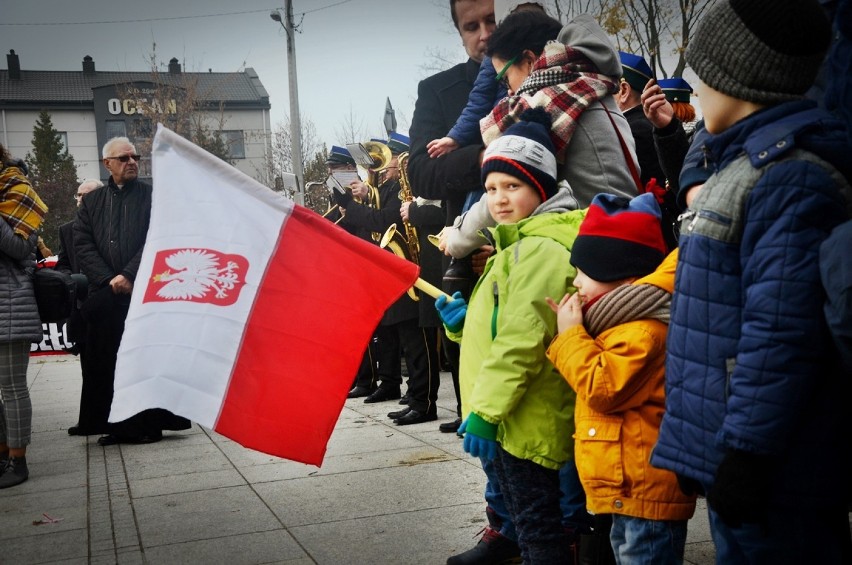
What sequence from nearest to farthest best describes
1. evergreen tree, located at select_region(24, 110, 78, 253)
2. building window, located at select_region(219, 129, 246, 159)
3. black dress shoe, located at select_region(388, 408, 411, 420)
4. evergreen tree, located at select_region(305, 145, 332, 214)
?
black dress shoe, located at select_region(388, 408, 411, 420) < evergreen tree, located at select_region(305, 145, 332, 214) < evergreen tree, located at select_region(24, 110, 78, 253) < building window, located at select_region(219, 129, 246, 159)

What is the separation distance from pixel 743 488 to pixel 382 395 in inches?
307

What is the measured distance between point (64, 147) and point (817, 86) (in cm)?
6180

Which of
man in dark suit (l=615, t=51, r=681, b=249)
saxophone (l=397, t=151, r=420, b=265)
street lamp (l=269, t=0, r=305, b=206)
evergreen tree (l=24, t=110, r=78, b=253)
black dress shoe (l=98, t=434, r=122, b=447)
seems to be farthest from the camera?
evergreen tree (l=24, t=110, r=78, b=253)

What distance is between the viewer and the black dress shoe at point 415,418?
8.13 metres

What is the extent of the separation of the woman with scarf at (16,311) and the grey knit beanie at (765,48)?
17.8 feet

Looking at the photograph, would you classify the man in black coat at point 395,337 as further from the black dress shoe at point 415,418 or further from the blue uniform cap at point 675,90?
the blue uniform cap at point 675,90

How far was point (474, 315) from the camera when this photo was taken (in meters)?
3.74

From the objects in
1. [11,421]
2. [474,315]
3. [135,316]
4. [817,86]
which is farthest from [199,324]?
[11,421]

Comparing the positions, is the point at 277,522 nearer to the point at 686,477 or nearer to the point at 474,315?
the point at 474,315

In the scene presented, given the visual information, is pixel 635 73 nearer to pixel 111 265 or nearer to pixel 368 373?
pixel 111 265

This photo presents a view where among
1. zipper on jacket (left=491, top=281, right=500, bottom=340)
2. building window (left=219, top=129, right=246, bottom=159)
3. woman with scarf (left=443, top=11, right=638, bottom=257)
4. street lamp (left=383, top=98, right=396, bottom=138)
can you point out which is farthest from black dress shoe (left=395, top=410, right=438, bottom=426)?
building window (left=219, top=129, right=246, bottom=159)

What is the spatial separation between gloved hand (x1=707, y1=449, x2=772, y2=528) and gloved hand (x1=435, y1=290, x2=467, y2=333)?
1870 millimetres

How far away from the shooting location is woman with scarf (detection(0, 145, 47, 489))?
661cm

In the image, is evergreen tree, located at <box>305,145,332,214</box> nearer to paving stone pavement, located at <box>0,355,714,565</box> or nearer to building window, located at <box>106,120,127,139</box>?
building window, located at <box>106,120,127,139</box>
